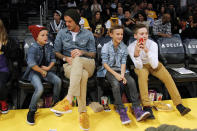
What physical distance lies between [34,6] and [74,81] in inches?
279

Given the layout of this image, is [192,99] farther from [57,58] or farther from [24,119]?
[24,119]

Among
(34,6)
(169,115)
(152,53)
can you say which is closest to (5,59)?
(152,53)

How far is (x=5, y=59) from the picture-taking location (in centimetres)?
295

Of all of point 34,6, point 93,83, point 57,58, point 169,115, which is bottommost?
point 169,115

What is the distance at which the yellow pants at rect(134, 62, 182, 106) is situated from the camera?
283cm

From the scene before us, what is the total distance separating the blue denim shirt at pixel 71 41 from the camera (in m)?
3.04

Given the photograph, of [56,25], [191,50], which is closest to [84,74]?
[191,50]

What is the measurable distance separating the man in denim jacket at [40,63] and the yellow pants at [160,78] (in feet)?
3.55

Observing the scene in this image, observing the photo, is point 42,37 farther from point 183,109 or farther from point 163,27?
point 163,27

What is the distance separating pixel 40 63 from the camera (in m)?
2.97

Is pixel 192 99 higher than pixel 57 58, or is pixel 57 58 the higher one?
pixel 57 58

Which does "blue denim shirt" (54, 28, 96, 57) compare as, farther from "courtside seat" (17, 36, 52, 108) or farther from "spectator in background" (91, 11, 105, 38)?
"spectator in background" (91, 11, 105, 38)

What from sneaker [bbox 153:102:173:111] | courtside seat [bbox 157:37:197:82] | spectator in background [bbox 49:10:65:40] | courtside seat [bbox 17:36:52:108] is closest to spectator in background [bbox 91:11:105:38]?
spectator in background [bbox 49:10:65:40]

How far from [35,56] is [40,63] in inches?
5.3
